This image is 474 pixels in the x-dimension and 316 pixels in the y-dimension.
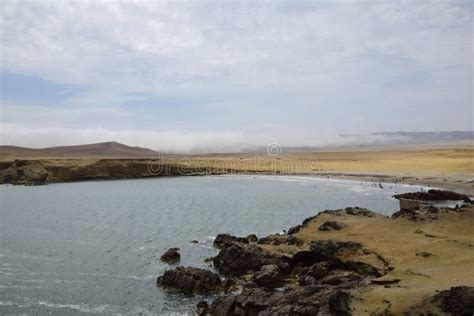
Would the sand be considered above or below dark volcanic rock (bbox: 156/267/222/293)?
above

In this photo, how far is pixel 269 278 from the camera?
87.8ft

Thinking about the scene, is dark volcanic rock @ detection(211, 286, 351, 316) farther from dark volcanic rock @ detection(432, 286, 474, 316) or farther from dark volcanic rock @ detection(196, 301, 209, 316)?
dark volcanic rock @ detection(432, 286, 474, 316)

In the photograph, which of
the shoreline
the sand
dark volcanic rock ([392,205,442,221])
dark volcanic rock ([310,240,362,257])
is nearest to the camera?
the sand

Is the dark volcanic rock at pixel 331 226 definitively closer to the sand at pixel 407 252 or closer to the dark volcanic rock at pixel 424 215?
the sand at pixel 407 252

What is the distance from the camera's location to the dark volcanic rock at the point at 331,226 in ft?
123

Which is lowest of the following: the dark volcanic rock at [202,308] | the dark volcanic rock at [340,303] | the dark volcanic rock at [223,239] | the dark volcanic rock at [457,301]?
the dark volcanic rock at [202,308]

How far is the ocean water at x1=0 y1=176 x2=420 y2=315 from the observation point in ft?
87.0

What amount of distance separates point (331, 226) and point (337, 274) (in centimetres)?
1285

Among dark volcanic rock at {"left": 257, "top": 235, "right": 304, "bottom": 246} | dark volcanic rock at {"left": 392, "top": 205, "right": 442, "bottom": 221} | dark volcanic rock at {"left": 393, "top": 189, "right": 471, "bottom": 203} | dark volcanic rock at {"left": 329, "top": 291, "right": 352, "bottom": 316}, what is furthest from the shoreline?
dark volcanic rock at {"left": 329, "top": 291, "right": 352, "bottom": 316}

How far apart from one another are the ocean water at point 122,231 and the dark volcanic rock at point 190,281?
0.70 metres

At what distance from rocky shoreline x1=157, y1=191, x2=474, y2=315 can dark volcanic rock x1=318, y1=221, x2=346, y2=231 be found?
8 centimetres

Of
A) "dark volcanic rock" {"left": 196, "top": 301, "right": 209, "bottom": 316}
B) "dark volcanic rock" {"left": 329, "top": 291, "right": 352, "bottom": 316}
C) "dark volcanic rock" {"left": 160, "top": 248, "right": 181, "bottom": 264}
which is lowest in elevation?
"dark volcanic rock" {"left": 196, "top": 301, "right": 209, "bottom": 316}

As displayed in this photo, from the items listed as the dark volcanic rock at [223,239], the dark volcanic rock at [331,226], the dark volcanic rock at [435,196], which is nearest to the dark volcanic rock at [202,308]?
the dark volcanic rock at [223,239]

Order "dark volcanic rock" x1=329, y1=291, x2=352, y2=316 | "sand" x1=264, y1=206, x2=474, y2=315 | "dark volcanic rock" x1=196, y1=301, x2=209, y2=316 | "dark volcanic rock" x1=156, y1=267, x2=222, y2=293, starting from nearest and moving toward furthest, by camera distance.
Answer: "dark volcanic rock" x1=329, y1=291, x2=352, y2=316 → "sand" x1=264, y1=206, x2=474, y2=315 → "dark volcanic rock" x1=196, y1=301, x2=209, y2=316 → "dark volcanic rock" x1=156, y1=267, x2=222, y2=293
